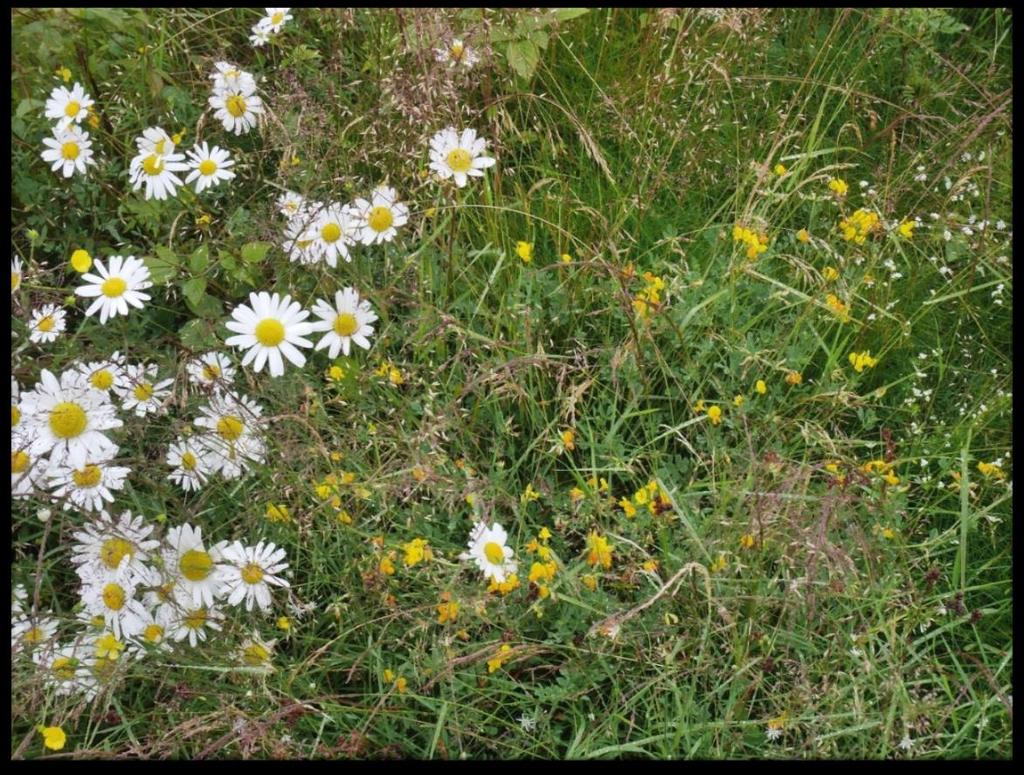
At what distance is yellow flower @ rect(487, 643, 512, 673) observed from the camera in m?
1.40

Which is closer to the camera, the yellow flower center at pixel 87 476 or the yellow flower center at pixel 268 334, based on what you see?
the yellow flower center at pixel 87 476

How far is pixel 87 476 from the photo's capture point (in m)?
1.55

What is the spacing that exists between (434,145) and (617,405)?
27.1 inches

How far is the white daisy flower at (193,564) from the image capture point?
1.56 m

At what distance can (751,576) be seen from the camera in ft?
4.97

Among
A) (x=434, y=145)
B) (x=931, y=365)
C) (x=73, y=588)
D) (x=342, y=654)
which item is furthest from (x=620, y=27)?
(x=73, y=588)

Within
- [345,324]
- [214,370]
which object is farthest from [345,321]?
[214,370]

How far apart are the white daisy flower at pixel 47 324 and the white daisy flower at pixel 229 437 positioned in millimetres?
378

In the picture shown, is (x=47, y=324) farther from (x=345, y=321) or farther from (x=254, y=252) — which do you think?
(x=345, y=321)

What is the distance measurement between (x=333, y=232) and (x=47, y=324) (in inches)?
24.1

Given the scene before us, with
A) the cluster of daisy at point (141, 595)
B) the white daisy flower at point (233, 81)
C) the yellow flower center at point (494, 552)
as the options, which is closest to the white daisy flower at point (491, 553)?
the yellow flower center at point (494, 552)

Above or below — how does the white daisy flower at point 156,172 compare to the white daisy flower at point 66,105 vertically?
below

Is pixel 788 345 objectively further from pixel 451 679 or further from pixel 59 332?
pixel 59 332

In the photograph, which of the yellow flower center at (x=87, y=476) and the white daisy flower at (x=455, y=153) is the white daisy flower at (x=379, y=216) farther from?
the yellow flower center at (x=87, y=476)
